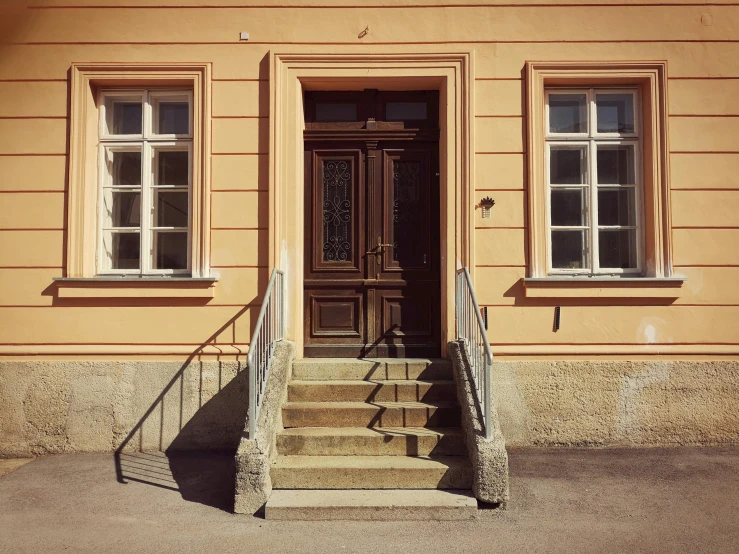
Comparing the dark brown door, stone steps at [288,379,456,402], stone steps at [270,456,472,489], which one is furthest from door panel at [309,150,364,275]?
stone steps at [270,456,472,489]

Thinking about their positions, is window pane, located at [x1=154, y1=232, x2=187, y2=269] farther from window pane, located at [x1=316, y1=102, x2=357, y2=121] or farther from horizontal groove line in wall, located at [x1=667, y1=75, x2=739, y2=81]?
horizontal groove line in wall, located at [x1=667, y1=75, x2=739, y2=81]

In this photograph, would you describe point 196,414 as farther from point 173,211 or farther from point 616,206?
point 616,206

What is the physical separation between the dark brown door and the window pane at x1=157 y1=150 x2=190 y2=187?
114cm

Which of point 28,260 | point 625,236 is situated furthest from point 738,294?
point 28,260

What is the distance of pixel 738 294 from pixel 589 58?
2.49 meters

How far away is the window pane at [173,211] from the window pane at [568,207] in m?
3.45

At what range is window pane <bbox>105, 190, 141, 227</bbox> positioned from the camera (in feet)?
18.7

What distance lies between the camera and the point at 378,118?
5785 millimetres

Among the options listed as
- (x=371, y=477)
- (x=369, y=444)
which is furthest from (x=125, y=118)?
(x=371, y=477)

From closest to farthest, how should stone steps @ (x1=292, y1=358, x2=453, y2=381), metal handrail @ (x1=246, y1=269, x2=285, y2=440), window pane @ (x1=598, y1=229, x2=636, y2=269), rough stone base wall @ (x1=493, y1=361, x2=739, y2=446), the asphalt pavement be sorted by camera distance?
the asphalt pavement < metal handrail @ (x1=246, y1=269, x2=285, y2=440) < stone steps @ (x1=292, y1=358, x2=453, y2=381) < rough stone base wall @ (x1=493, y1=361, x2=739, y2=446) < window pane @ (x1=598, y1=229, x2=636, y2=269)

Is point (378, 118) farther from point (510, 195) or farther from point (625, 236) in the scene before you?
point (625, 236)

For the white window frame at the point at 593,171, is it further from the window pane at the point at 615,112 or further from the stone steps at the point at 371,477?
the stone steps at the point at 371,477

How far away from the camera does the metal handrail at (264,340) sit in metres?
4.09

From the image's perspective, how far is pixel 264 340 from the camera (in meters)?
4.80
